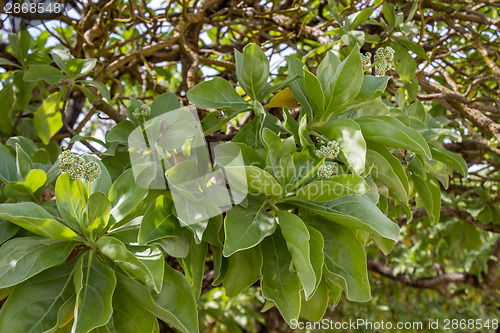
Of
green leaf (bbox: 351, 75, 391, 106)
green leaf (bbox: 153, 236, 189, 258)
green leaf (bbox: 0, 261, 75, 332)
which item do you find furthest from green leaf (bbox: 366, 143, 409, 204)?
green leaf (bbox: 0, 261, 75, 332)

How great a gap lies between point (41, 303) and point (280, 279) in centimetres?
45

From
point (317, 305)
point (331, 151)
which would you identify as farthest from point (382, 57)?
point (317, 305)

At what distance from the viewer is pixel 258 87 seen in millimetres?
1107

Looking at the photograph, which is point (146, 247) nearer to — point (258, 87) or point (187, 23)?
point (258, 87)

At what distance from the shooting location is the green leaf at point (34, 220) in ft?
2.66

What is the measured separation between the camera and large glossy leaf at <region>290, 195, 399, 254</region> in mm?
861

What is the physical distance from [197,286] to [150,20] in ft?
4.78

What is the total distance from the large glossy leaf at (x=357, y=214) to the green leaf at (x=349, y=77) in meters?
0.22

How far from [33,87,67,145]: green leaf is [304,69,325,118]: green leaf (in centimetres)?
98

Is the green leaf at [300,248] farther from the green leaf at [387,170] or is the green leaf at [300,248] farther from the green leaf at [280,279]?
the green leaf at [387,170]

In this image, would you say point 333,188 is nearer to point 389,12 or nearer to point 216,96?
point 216,96

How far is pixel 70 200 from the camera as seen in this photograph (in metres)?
0.92

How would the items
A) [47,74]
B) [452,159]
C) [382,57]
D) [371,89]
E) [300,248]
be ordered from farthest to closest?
[47,74] < [452,159] < [382,57] < [371,89] < [300,248]

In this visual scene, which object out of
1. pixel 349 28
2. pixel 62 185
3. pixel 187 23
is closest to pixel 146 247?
pixel 62 185
